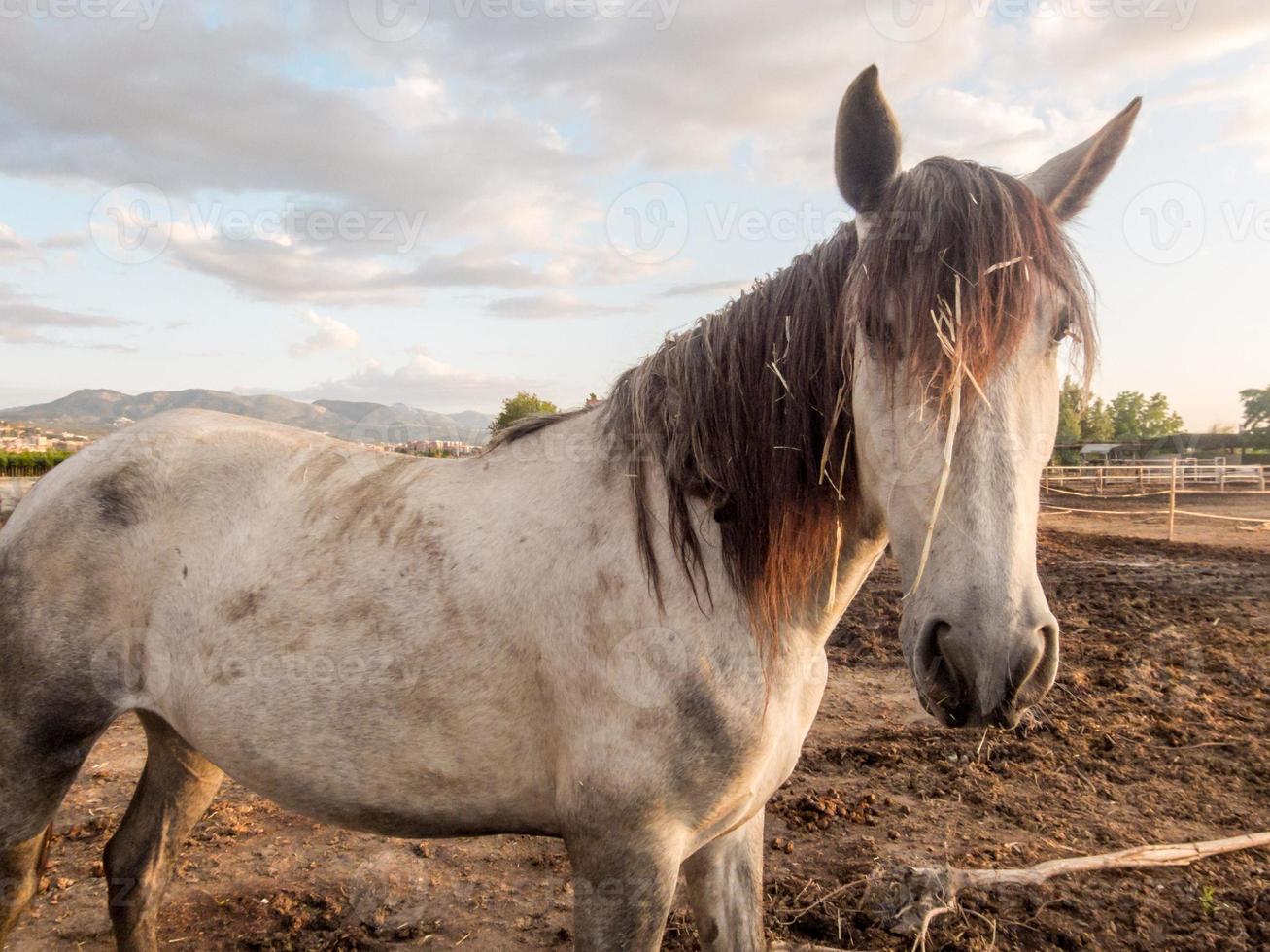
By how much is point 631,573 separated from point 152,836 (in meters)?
2.46

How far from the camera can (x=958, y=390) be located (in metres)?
1.53

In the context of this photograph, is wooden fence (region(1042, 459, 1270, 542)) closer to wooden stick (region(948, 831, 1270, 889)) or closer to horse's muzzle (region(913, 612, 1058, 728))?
wooden stick (region(948, 831, 1270, 889))

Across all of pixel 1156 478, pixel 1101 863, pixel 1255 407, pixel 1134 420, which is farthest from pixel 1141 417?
pixel 1101 863

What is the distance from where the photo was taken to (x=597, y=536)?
6.90 feet

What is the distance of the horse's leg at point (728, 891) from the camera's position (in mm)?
2365

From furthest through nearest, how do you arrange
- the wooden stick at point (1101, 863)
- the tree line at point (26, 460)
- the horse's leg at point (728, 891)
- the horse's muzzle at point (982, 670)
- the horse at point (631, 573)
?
the tree line at point (26, 460) → the wooden stick at point (1101, 863) → the horse's leg at point (728, 891) → the horse at point (631, 573) → the horse's muzzle at point (982, 670)

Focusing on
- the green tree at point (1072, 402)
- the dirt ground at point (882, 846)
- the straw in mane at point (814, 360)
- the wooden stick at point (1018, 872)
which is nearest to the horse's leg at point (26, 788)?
the dirt ground at point (882, 846)

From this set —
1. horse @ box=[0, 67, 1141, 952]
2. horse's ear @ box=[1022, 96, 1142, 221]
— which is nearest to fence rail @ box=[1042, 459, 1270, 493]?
horse's ear @ box=[1022, 96, 1142, 221]

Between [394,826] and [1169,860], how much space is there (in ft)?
11.8

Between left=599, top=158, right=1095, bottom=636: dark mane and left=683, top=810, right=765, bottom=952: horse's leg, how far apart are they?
907 millimetres

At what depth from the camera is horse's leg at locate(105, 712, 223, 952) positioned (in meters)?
2.83

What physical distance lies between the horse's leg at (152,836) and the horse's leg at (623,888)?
74.2 inches

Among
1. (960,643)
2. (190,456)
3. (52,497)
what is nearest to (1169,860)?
(960,643)

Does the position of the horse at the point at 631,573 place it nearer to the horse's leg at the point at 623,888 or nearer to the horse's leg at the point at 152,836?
the horse's leg at the point at 623,888
